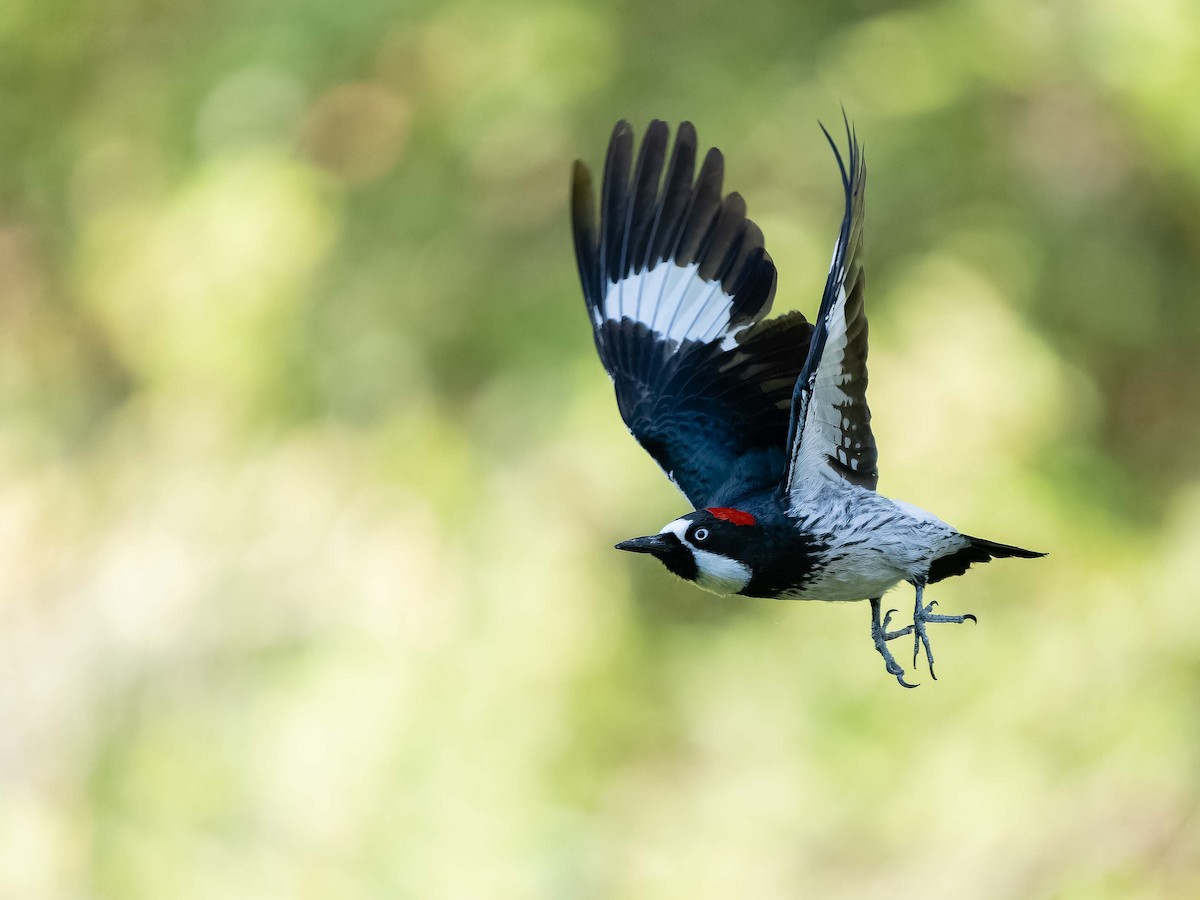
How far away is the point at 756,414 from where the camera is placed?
11.1 ft

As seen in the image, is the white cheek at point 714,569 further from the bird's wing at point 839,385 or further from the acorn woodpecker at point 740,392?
the bird's wing at point 839,385

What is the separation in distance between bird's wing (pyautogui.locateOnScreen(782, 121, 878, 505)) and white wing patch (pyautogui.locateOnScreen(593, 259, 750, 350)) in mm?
734

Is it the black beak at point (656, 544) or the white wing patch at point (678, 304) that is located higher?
the white wing patch at point (678, 304)

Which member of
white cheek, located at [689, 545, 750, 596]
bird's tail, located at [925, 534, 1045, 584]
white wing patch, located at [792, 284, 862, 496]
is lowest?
white cheek, located at [689, 545, 750, 596]

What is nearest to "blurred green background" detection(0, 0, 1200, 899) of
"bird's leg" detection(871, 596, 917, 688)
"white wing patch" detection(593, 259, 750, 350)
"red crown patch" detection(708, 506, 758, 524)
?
"white wing patch" detection(593, 259, 750, 350)

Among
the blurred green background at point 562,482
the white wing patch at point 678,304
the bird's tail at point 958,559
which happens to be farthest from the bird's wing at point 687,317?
the blurred green background at point 562,482

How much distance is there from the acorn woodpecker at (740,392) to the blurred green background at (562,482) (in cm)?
372

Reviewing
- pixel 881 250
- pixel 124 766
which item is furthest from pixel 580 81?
pixel 124 766

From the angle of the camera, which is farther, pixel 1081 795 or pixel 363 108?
pixel 363 108

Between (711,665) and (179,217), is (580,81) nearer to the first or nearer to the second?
(179,217)

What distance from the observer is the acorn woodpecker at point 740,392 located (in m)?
2.68

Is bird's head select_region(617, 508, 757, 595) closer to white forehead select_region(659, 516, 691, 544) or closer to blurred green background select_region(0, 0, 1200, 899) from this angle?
white forehead select_region(659, 516, 691, 544)

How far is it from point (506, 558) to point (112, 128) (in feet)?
13.6

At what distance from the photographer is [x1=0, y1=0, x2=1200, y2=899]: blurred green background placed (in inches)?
292
